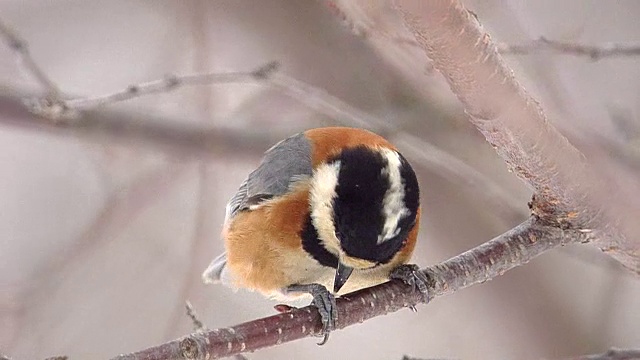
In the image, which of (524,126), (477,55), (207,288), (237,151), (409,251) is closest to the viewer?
(477,55)

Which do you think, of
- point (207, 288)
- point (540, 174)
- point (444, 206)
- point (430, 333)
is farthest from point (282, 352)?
point (540, 174)

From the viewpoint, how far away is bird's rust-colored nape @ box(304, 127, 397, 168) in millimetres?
1996

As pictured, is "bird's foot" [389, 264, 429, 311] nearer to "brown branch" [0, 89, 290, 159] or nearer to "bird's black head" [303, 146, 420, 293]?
"bird's black head" [303, 146, 420, 293]

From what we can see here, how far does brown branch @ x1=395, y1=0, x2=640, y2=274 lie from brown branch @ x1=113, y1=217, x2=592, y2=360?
5 centimetres

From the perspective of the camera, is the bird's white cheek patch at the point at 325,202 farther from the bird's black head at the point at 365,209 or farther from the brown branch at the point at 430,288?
the brown branch at the point at 430,288

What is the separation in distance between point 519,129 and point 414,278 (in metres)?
0.59

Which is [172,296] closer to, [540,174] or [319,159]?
[319,159]

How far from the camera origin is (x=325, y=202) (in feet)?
6.09

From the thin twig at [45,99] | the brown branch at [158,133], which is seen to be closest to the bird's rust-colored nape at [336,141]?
the thin twig at [45,99]

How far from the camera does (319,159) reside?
2039 millimetres

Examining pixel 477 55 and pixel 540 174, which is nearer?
pixel 477 55

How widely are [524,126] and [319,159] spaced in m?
0.85

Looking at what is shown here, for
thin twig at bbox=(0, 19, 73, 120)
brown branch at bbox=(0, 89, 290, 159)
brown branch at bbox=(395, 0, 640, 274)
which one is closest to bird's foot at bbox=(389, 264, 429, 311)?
brown branch at bbox=(395, 0, 640, 274)

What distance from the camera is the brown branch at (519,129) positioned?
1.05 metres
